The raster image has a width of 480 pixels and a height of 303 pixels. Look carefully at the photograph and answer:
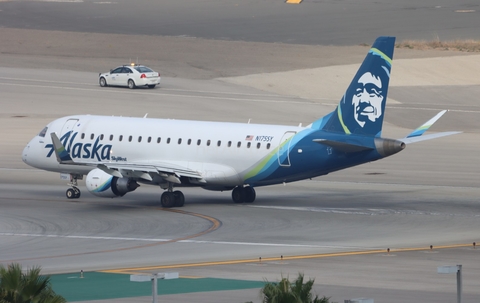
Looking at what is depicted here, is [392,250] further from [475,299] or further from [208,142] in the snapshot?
[208,142]

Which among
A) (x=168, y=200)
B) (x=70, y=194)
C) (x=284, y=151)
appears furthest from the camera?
(x=70, y=194)

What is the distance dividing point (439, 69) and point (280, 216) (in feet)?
197

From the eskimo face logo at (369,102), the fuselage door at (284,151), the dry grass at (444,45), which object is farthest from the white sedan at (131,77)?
the eskimo face logo at (369,102)

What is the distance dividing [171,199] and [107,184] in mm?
2809

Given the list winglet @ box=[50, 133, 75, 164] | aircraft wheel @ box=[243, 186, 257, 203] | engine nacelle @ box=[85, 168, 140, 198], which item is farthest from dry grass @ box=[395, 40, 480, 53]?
engine nacelle @ box=[85, 168, 140, 198]

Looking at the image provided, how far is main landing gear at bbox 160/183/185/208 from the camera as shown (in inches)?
1786

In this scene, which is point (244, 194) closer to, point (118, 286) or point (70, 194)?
point (70, 194)

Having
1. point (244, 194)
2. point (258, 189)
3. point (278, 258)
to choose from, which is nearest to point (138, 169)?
point (244, 194)

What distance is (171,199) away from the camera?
4534 centimetres

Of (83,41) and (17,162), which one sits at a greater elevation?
(83,41)

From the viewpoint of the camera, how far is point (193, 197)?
163 feet

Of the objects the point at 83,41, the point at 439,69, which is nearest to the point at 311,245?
the point at 439,69

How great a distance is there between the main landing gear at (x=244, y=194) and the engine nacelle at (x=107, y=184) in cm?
487

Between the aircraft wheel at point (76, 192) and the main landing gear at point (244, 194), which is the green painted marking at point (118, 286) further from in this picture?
the aircraft wheel at point (76, 192)
